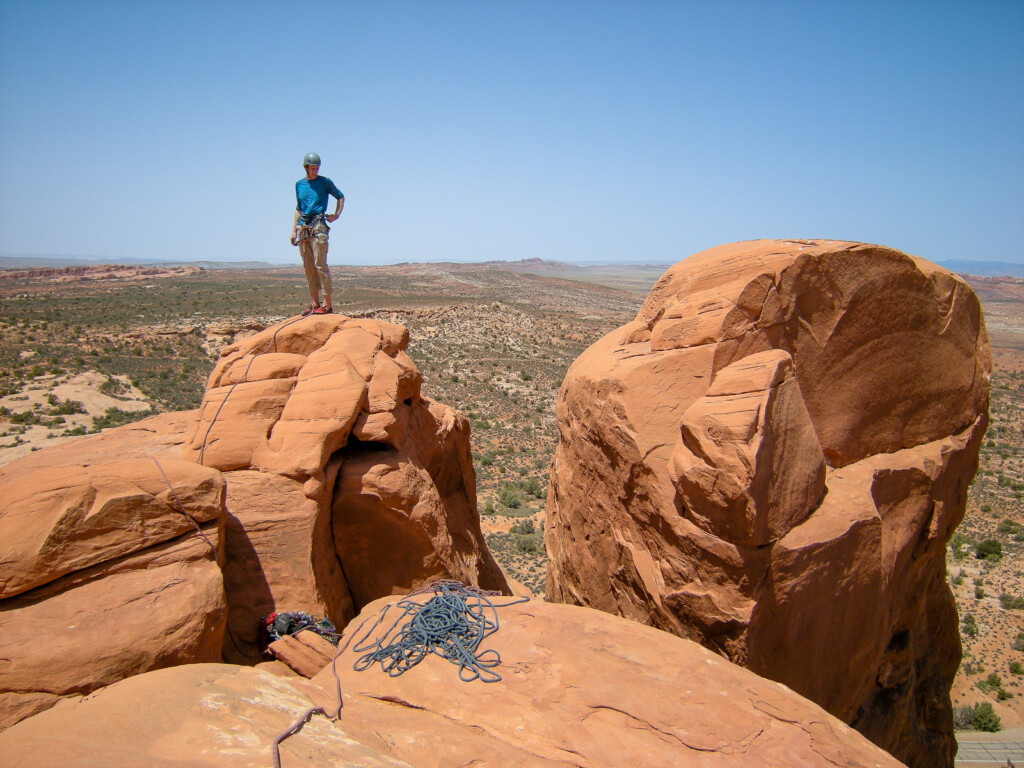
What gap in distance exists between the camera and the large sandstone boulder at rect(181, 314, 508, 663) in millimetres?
6898

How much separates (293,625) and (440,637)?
2.14 meters

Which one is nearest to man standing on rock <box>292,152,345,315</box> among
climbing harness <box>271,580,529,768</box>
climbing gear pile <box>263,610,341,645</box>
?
climbing gear pile <box>263,610,341,645</box>

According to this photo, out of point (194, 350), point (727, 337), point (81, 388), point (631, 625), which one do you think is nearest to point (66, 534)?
point (631, 625)

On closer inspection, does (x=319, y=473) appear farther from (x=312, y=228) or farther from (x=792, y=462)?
(x=792, y=462)

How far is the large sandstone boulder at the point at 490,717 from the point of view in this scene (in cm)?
347

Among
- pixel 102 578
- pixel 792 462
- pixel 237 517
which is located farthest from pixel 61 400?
pixel 792 462

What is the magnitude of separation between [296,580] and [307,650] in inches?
46.1

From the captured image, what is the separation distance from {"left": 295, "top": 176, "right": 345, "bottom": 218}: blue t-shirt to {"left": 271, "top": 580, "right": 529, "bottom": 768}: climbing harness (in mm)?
7013

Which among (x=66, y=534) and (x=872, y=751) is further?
(x=66, y=534)

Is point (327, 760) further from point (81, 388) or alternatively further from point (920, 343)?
point (81, 388)

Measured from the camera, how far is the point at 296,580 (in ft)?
22.6

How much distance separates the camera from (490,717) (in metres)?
4.40

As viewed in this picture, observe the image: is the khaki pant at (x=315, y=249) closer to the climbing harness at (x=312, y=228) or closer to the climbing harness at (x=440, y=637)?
the climbing harness at (x=312, y=228)

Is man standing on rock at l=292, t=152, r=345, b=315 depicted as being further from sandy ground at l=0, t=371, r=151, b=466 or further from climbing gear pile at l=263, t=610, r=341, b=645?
sandy ground at l=0, t=371, r=151, b=466
